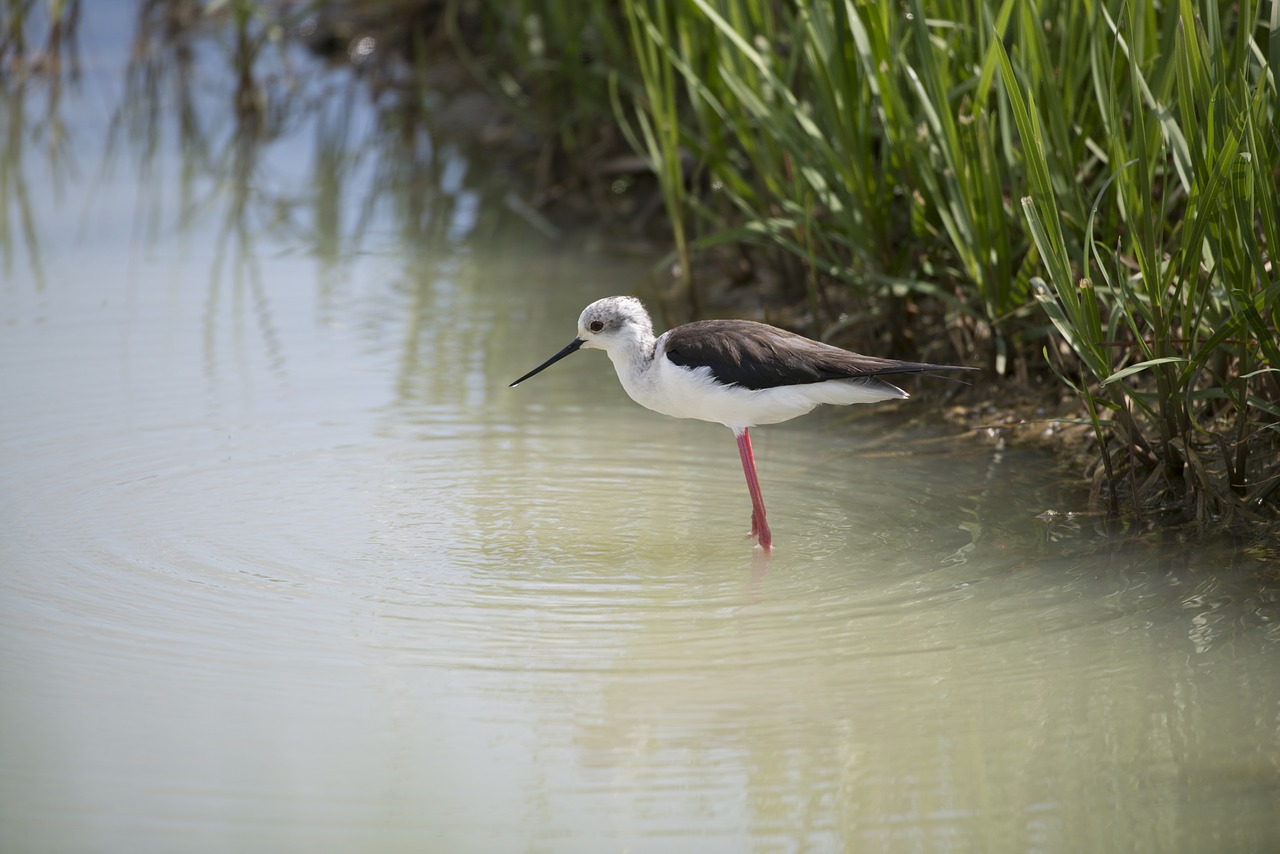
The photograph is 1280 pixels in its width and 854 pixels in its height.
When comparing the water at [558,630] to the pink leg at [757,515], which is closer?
the water at [558,630]

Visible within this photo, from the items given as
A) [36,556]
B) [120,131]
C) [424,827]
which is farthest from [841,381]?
[120,131]

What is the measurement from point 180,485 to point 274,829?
6.96 ft

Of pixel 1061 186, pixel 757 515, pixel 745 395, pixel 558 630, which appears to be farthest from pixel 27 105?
pixel 558 630

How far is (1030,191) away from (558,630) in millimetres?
1908

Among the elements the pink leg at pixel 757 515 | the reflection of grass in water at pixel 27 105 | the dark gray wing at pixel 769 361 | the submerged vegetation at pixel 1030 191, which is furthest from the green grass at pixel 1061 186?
the reflection of grass in water at pixel 27 105

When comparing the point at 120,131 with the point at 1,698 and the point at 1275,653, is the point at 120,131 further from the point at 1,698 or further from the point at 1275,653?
the point at 1275,653

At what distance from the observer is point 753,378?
14.6 feet

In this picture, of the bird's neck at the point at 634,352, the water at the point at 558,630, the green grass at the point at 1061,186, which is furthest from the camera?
the bird's neck at the point at 634,352

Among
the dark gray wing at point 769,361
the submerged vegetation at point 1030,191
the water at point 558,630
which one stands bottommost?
the water at point 558,630

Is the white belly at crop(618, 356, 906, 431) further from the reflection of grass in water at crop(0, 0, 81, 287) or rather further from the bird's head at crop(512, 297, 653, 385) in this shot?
the reflection of grass in water at crop(0, 0, 81, 287)

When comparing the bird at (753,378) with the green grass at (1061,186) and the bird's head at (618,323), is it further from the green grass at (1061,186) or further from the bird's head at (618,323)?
the green grass at (1061,186)

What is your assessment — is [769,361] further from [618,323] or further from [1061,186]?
[1061,186]

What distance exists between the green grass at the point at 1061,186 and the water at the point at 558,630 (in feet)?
1.40

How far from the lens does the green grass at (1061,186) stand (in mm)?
4051
